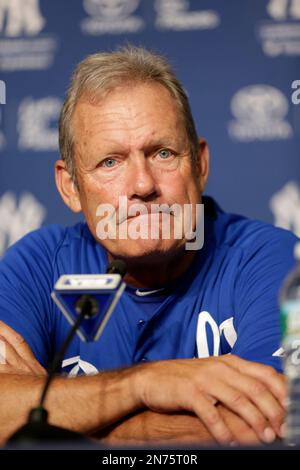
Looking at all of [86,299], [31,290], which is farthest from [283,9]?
[86,299]

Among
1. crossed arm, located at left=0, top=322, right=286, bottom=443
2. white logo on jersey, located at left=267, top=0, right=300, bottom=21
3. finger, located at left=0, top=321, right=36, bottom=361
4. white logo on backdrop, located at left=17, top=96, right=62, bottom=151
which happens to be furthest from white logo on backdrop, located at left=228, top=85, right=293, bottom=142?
crossed arm, located at left=0, top=322, right=286, bottom=443

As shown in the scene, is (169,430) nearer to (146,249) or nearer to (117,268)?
(117,268)

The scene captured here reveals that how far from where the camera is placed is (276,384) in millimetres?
1363

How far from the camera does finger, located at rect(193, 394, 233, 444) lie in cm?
134

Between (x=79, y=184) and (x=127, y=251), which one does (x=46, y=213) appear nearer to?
(x=79, y=184)

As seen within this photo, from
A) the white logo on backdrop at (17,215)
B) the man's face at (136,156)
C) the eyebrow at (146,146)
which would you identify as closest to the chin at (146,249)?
the man's face at (136,156)

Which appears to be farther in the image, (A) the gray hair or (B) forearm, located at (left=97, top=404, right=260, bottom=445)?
(A) the gray hair

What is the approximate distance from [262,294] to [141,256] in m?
0.31

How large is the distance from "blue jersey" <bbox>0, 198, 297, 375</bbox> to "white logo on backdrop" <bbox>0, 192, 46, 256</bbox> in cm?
98

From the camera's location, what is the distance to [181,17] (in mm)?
2947

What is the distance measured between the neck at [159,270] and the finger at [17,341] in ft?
1.08

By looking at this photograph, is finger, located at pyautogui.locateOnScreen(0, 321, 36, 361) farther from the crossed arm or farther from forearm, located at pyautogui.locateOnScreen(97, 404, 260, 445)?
forearm, located at pyautogui.locateOnScreen(97, 404, 260, 445)

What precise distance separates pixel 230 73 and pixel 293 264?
4.40 feet

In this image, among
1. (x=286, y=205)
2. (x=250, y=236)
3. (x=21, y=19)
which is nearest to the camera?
(x=250, y=236)
